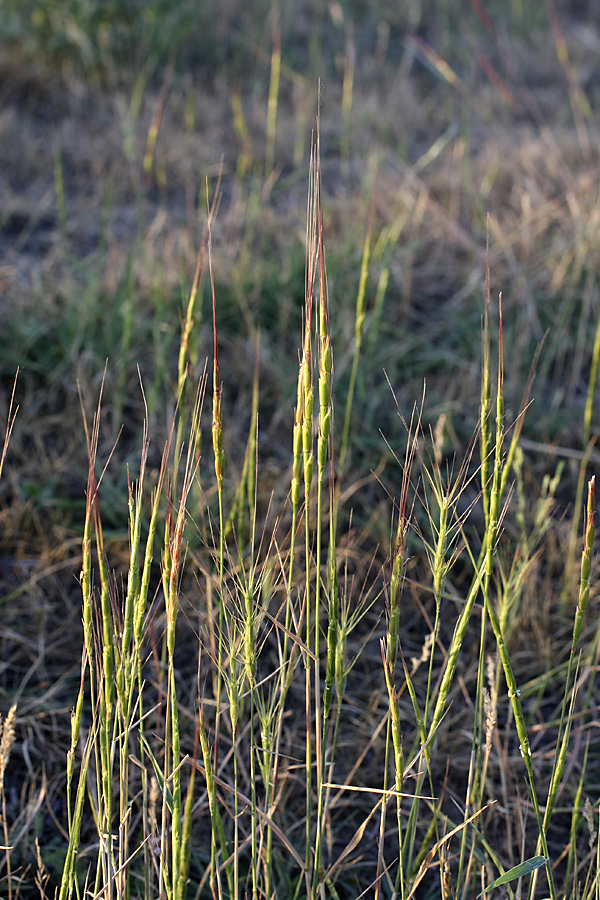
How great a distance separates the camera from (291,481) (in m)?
1.28

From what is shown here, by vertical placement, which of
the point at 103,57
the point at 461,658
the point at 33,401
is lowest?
the point at 461,658

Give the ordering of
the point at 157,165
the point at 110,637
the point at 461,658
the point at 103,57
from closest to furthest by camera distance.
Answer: the point at 110,637 < the point at 461,658 < the point at 157,165 < the point at 103,57

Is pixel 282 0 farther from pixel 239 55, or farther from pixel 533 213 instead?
pixel 533 213

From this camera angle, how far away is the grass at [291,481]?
0.83 meters

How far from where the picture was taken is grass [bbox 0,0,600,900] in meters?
0.83

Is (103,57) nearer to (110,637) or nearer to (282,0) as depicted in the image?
(282,0)

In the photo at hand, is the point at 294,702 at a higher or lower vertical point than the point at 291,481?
lower

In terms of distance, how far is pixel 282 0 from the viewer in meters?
4.40

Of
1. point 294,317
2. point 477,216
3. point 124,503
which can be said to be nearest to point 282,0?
point 477,216

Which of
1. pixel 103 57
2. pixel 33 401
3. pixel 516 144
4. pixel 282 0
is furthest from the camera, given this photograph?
pixel 282 0

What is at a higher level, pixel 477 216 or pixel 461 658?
pixel 477 216

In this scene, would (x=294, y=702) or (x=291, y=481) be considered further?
(x=294, y=702)

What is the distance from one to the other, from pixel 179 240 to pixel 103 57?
5.19 ft

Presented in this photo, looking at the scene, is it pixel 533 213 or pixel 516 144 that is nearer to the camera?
pixel 533 213
